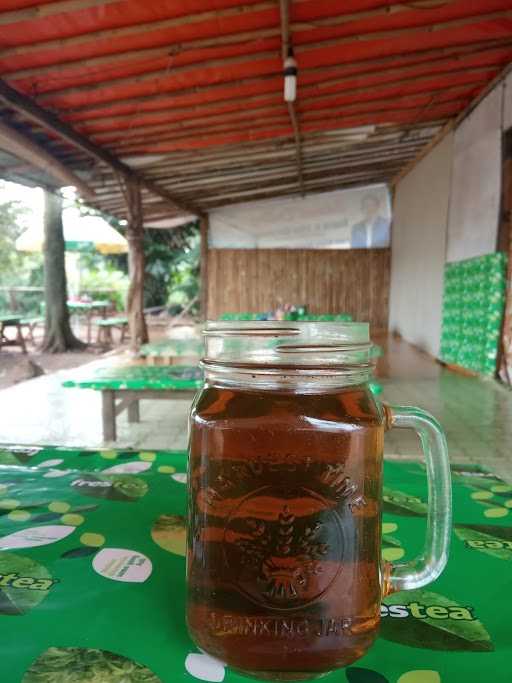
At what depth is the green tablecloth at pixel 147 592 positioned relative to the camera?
0.43 meters

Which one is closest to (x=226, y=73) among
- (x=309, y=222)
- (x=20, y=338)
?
(x=20, y=338)

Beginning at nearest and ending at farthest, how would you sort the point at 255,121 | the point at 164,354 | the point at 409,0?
the point at 409,0 < the point at 164,354 < the point at 255,121

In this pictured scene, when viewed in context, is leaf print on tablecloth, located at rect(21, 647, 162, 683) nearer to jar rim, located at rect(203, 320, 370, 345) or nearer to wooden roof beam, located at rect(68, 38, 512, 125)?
jar rim, located at rect(203, 320, 370, 345)

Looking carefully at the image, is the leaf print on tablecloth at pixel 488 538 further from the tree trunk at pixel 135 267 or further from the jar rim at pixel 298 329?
the tree trunk at pixel 135 267

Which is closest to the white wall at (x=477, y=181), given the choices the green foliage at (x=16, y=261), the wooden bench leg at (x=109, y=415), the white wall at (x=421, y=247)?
the white wall at (x=421, y=247)

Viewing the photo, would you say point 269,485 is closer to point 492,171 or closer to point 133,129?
point 133,129

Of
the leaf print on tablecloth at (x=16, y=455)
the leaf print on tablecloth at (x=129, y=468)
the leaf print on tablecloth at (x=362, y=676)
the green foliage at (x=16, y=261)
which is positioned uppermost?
the green foliage at (x=16, y=261)

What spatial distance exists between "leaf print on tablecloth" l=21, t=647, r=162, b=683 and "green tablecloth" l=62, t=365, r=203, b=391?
2449 mm

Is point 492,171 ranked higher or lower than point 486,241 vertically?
higher

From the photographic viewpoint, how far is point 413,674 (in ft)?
1.42

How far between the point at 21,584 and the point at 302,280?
38.0 feet

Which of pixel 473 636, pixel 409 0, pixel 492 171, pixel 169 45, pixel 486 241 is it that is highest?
pixel 409 0

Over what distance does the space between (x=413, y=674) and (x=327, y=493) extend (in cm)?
17

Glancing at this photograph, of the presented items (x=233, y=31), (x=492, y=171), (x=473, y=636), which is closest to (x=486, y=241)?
(x=492, y=171)
